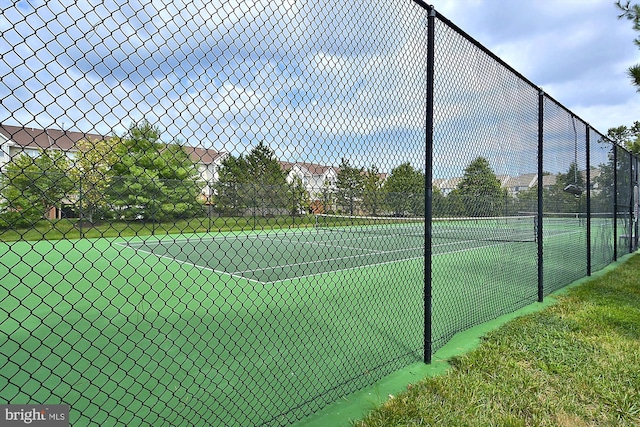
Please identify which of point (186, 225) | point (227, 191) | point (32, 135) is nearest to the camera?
point (32, 135)

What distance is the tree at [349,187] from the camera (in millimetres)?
2660

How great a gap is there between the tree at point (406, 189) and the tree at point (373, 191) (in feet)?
0.24

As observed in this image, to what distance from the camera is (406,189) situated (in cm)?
338

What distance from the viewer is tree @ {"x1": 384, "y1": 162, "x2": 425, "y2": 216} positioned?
10.0ft

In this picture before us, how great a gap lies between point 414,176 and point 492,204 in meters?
1.58

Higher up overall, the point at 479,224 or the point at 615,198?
the point at 615,198

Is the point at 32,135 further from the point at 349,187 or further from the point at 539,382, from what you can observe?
the point at 539,382

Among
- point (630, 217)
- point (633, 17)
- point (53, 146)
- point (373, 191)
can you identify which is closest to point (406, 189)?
point (373, 191)

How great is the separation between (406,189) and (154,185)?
2.18 meters

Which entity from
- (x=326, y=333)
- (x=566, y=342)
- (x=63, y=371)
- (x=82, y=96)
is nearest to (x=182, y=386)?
(x=63, y=371)

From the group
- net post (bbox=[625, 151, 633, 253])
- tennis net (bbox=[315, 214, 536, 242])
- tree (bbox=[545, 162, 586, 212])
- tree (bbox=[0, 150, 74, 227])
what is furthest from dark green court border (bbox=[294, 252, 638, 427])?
net post (bbox=[625, 151, 633, 253])

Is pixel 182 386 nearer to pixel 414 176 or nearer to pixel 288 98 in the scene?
pixel 288 98

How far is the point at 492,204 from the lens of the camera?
4203 millimetres

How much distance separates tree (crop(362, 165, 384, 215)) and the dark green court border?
135 centimetres
